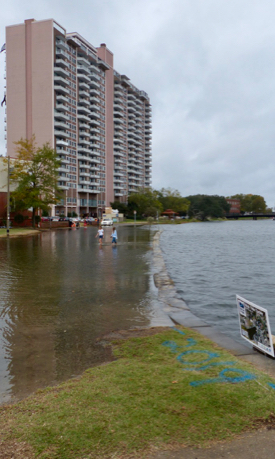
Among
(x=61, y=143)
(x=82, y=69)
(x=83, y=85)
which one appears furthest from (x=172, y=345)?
(x=82, y=69)

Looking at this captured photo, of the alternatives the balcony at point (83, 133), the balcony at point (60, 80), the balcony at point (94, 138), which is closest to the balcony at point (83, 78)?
the balcony at point (60, 80)

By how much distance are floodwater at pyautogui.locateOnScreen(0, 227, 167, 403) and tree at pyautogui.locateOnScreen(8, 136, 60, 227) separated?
4013 centimetres

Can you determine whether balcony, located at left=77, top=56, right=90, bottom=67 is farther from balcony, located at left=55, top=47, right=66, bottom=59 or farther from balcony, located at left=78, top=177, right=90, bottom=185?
balcony, located at left=78, top=177, right=90, bottom=185

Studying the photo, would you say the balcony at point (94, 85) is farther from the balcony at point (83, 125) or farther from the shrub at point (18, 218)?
the shrub at point (18, 218)

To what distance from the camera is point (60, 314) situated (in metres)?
9.19

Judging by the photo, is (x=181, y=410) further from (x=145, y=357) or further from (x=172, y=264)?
(x=172, y=264)

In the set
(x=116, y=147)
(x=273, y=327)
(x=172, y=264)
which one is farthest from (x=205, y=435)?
(x=116, y=147)

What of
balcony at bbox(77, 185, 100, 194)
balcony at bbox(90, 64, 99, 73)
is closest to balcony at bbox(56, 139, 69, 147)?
balcony at bbox(77, 185, 100, 194)

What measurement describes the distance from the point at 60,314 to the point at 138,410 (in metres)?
5.62

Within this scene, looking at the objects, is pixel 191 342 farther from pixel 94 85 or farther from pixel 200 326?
pixel 94 85

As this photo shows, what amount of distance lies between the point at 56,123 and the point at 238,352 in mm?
100476

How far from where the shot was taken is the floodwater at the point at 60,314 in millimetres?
5578

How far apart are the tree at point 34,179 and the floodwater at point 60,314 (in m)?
40.1

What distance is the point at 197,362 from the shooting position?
213 inches
